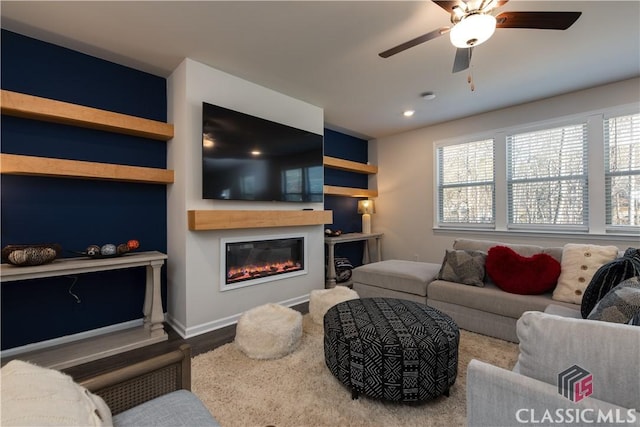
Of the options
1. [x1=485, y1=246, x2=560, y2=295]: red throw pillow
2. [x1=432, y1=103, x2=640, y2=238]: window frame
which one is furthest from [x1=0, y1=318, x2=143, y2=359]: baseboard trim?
[x1=432, y1=103, x2=640, y2=238]: window frame

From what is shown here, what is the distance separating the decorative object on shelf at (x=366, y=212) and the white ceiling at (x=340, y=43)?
2075 mm

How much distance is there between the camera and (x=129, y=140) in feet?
9.18

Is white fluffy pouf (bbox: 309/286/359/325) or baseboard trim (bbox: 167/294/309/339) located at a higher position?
white fluffy pouf (bbox: 309/286/359/325)

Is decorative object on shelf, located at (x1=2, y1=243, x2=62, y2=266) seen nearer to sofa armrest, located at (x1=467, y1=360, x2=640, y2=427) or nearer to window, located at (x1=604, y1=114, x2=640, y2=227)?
sofa armrest, located at (x1=467, y1=360, x2=640, y2=427)

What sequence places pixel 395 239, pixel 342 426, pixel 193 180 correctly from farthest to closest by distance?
pixel 395 239
pixel 193 180
pixel 342 426

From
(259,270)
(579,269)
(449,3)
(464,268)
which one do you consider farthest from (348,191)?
(449,3)

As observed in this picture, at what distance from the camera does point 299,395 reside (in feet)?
5.70

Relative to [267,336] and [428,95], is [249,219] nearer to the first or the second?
[267,336]

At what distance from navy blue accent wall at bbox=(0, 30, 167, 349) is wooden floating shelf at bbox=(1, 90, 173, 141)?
16 cm

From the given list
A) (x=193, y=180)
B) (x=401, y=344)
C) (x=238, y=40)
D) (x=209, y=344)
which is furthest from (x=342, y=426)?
(x=238, y=40)

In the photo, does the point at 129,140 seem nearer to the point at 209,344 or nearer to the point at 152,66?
the point at 152,66

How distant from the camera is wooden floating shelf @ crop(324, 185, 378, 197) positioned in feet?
14.4

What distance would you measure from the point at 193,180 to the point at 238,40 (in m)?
1.32
